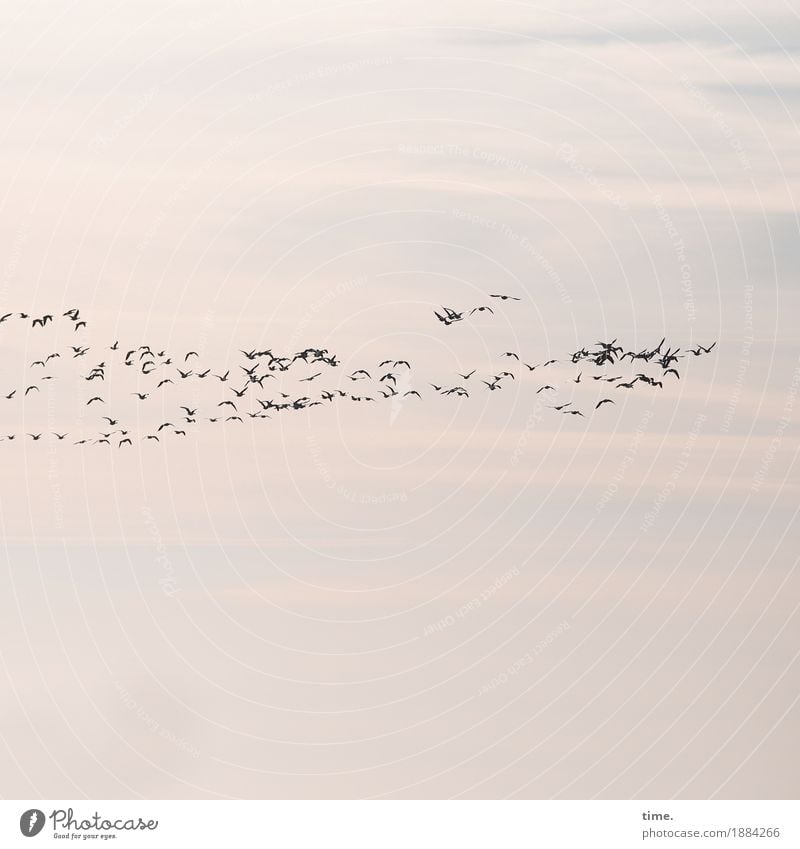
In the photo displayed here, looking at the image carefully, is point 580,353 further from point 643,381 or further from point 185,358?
point 185,358

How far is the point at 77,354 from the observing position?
65375 mm

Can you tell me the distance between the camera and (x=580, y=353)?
64250mm

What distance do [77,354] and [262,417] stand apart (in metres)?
6.99

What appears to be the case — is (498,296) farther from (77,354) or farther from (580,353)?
(77,354)

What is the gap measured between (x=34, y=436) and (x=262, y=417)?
814cm
